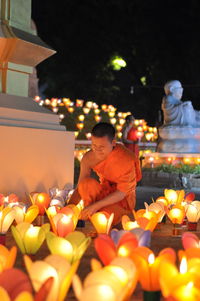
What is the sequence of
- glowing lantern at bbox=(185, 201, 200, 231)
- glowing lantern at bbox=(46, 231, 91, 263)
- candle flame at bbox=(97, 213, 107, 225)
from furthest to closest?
glowing lantern at bbox=(185, 201, 200, 231) → candle flame at bbox=(97, 213, 107, 225) → glowing lantern at bbox=(46, 231, 91, 263)

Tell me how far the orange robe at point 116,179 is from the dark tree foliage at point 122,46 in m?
17.3

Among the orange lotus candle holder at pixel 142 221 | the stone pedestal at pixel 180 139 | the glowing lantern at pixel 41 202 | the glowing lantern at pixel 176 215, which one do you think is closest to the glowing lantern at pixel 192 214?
the glowing lantern at pixel 176 215

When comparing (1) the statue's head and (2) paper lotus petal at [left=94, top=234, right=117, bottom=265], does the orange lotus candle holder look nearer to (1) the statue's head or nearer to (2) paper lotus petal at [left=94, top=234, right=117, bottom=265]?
(2) paper lotus petal at [left=94, top=234, right=117, bottom=265]

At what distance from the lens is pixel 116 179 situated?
4.12 metres

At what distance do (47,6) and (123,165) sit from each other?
20470 millimetres

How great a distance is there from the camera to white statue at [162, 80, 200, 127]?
12.3 m

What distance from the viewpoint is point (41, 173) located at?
204 inches

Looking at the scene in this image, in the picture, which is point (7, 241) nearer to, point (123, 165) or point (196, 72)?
point (123, 165)

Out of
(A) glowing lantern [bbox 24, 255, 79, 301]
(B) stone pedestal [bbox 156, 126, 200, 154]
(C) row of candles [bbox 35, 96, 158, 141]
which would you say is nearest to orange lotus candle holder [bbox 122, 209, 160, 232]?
(A) glowing lantern [bbox 24, 255, 79, 301]

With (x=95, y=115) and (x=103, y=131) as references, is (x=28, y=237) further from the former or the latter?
(x=95, y=115)

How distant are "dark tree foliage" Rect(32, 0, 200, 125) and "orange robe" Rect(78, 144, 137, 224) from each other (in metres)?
17.3

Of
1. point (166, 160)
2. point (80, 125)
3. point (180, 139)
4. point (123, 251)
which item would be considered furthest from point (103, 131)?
point (80, 125)

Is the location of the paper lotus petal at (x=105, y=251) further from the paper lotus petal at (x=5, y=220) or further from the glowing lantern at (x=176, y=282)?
the paper lotus petal at (x=5, y=220)

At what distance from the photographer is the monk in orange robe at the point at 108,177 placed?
396cm
